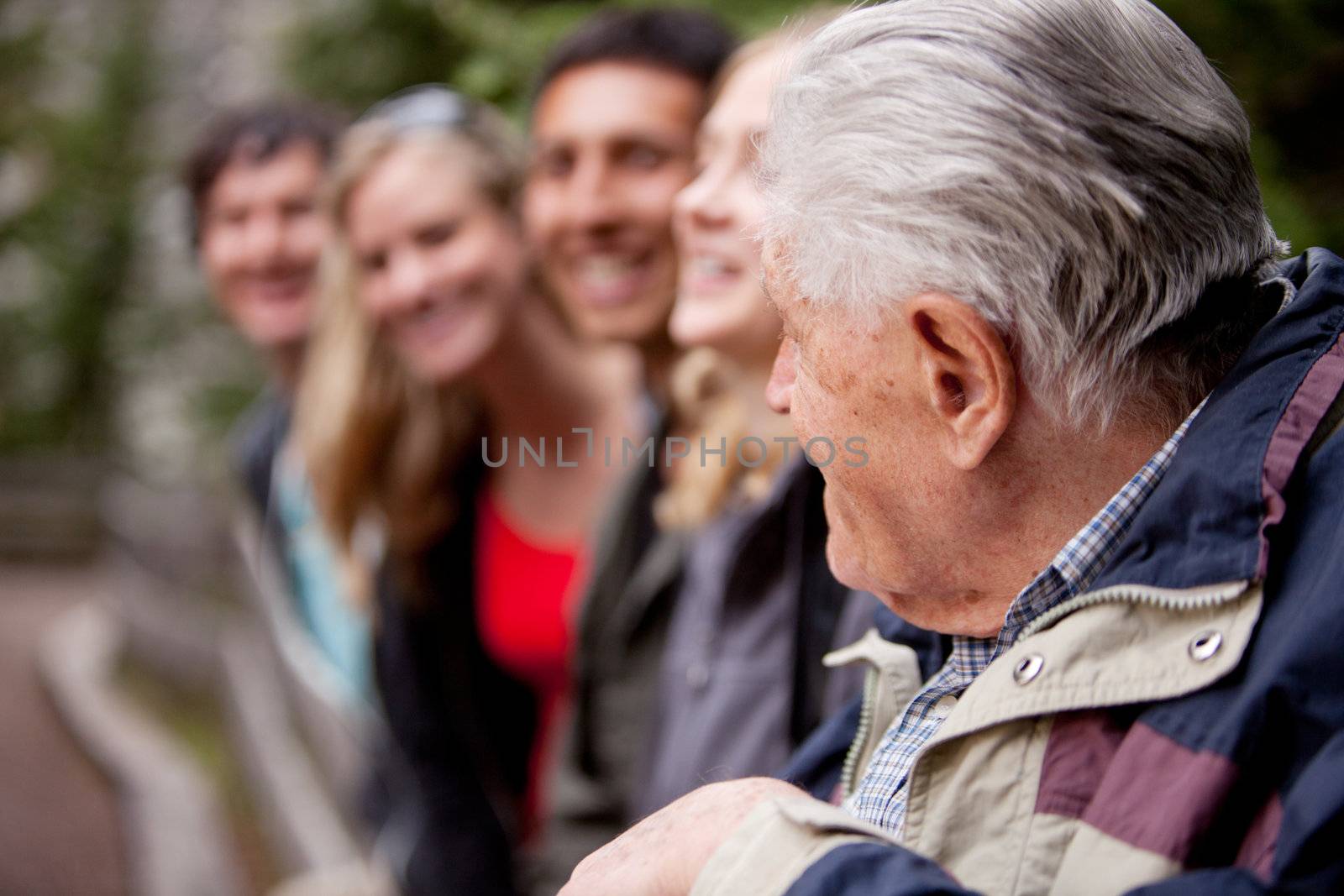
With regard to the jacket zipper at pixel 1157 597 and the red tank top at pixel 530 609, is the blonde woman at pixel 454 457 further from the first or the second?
the jacket zipper at pixel 1157 597

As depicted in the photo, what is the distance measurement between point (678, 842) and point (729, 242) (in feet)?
4.51

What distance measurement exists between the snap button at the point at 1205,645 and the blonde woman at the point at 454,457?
231 cm

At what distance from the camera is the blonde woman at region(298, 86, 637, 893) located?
3.56 m

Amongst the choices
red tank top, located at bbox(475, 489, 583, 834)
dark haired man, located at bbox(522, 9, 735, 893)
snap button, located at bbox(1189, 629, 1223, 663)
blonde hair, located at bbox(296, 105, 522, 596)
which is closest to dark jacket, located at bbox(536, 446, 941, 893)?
dark haired man, located at bbox(522, 9, 735, 893)

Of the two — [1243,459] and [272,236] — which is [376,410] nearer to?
[272,236]

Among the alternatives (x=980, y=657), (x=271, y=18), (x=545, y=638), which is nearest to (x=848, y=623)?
(x=980, y=657)

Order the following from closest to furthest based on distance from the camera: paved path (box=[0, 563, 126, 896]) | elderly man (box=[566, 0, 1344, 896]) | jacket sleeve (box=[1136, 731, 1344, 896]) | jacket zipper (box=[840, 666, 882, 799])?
jacket sleeve (box=[1136, 731, 1344, 896]) → elderly man (box=[566, 0, 1344, 896]) → jacket zipper (box=[840, 666, 882, 799]) → paved path (box=[0, 563, 126, 896])

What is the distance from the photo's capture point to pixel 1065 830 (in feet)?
4.00

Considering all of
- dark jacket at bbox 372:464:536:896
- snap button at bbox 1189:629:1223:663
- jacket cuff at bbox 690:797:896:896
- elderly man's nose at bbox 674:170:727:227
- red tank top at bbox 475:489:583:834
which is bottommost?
dark jacket at bbox 372:464:536:896

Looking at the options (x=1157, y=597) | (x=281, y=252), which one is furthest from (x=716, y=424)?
(x=281, y=252)

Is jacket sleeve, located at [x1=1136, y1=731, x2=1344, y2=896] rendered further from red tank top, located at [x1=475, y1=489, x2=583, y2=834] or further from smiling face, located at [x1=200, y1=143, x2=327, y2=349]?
smiling face, located at [x1=200, y1=143, x2=327, y2=349]

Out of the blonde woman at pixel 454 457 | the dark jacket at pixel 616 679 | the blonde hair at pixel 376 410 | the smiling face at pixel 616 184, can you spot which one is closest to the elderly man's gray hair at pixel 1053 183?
the dark jacket at pixel 616 679

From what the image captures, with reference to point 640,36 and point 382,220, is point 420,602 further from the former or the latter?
point 640,36

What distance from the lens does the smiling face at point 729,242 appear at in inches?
96.0
